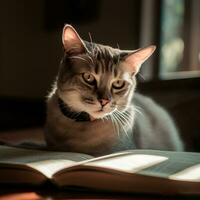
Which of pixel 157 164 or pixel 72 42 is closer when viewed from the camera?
pixel 157 164

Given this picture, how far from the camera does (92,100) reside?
1.28 meters

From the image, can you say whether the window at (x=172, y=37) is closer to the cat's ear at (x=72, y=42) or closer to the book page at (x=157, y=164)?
the cat's ear at (x=72, y=42)

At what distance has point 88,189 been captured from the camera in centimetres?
95

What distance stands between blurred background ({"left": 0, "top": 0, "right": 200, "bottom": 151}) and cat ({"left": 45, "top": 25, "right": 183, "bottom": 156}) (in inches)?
35.2

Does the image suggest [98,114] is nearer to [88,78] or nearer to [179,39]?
[88,78]

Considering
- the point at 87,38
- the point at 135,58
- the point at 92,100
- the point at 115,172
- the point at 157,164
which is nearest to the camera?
the point at 115,172

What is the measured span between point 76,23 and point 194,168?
144cm

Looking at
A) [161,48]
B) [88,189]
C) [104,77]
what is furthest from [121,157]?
[161,48]

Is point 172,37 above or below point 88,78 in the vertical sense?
above

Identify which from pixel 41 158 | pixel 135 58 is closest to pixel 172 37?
pixel 135 58

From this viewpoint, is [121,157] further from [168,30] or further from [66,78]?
[168,30]

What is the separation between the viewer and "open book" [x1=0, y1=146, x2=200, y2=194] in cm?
90

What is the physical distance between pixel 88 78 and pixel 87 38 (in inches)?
40.6

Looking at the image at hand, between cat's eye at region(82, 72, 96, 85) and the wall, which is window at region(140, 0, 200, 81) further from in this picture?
cat's eye at region(82, 72, 96, 85)
